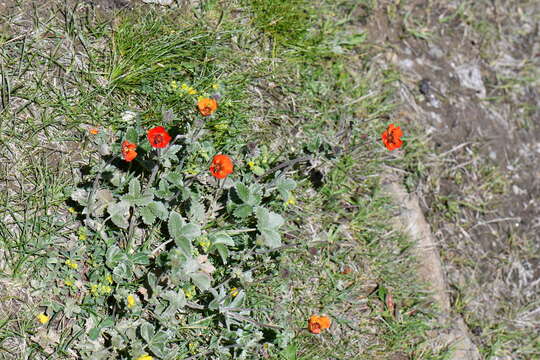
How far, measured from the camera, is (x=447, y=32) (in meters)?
4.43

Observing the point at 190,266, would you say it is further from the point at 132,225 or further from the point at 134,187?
the point at 134,187

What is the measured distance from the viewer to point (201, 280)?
8.54 ft

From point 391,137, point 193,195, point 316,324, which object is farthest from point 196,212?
point 391,137

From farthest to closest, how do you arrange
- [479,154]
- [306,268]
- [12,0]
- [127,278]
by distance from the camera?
[479,154] → [306,268] → [12,0] → [127,278]

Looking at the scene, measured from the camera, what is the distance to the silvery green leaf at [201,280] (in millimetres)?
2596

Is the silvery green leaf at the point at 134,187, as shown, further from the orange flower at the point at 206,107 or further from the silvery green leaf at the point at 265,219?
the silvery green leaf at the point at 265,219

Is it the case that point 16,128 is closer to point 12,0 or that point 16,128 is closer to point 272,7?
point 12,0

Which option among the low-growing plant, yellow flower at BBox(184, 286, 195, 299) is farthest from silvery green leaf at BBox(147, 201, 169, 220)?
yellow flower at BBox(184, 286, 195, 299)

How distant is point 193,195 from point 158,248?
30 cm

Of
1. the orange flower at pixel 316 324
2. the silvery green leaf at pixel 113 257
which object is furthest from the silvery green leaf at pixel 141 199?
the orange flower at pixel 316 324

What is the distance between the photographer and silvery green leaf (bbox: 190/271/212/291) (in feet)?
8.52

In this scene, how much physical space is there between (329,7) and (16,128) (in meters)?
2.11

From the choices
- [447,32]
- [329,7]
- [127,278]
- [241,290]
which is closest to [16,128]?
[127,278]

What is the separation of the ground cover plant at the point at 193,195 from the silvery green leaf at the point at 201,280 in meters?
0.01
